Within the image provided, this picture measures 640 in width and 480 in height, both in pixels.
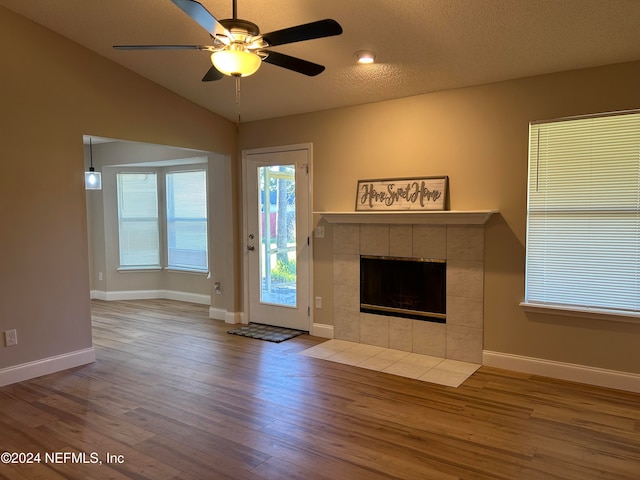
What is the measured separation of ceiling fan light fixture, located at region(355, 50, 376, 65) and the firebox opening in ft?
5.97

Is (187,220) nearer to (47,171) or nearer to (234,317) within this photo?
(234,317)

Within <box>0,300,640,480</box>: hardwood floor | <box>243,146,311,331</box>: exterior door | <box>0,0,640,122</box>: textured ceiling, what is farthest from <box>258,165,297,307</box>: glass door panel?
<box>0,300,640,480</box>: hardwood floor

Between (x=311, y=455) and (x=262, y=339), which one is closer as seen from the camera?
(x=311, y=455)

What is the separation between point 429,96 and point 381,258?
158 cm

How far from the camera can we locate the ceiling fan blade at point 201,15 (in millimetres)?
1952

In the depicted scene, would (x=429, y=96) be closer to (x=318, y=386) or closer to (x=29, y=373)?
(x=318, y=386)

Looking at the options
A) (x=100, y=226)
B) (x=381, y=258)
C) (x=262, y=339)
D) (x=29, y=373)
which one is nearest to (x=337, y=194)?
(x=381, y=258)

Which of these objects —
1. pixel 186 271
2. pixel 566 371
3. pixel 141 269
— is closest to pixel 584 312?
pixel 566 371

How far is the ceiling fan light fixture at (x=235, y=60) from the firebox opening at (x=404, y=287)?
2.57 m

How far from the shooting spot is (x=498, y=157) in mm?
3879

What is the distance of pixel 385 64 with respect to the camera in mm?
3756

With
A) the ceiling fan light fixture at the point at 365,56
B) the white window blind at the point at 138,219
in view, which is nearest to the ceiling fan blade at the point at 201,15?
the ceiling fan light fixture at the point at 365,56

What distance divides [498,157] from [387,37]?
1386 mm

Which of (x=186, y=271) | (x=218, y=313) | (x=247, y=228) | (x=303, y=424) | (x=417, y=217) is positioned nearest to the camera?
(x=303, y=424)
